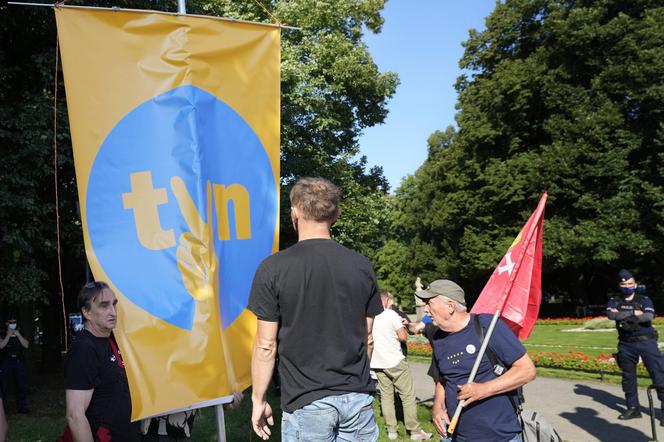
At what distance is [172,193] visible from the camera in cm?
350

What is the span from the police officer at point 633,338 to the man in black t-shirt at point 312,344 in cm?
693

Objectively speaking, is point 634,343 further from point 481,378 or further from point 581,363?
point 481,378

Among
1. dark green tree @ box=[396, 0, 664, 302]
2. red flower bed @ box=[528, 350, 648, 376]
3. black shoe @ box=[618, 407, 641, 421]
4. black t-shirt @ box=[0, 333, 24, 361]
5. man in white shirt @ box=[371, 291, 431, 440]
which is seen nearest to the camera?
man in white shirt @ box=[371, 291, 431, 440]

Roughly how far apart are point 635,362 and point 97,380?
783 centimetres

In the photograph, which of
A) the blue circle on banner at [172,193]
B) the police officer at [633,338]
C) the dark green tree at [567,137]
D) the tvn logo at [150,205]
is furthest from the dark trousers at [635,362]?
the dark green tree at [567,137]

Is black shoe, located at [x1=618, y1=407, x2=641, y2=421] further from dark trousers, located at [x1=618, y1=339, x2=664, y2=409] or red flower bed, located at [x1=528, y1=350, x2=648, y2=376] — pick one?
red flower bed, located at [x1=528, y1=350, x2=648, y2=376]

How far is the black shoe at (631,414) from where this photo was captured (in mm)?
8531

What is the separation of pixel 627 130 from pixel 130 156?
3106cm

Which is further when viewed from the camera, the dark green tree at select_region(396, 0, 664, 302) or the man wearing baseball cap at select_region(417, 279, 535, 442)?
the dark green tree at select_region(396, 0, 664, 302)

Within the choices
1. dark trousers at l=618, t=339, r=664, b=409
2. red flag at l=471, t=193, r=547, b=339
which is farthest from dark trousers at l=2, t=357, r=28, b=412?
dark trousers at l=618, t=339, r=664, b=409

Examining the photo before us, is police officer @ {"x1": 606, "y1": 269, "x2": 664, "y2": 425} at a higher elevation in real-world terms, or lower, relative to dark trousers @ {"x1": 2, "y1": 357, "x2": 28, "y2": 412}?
higher

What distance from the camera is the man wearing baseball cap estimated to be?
360 centimetres

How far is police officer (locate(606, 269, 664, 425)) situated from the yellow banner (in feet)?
22.5

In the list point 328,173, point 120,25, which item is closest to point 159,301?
point 120,25
